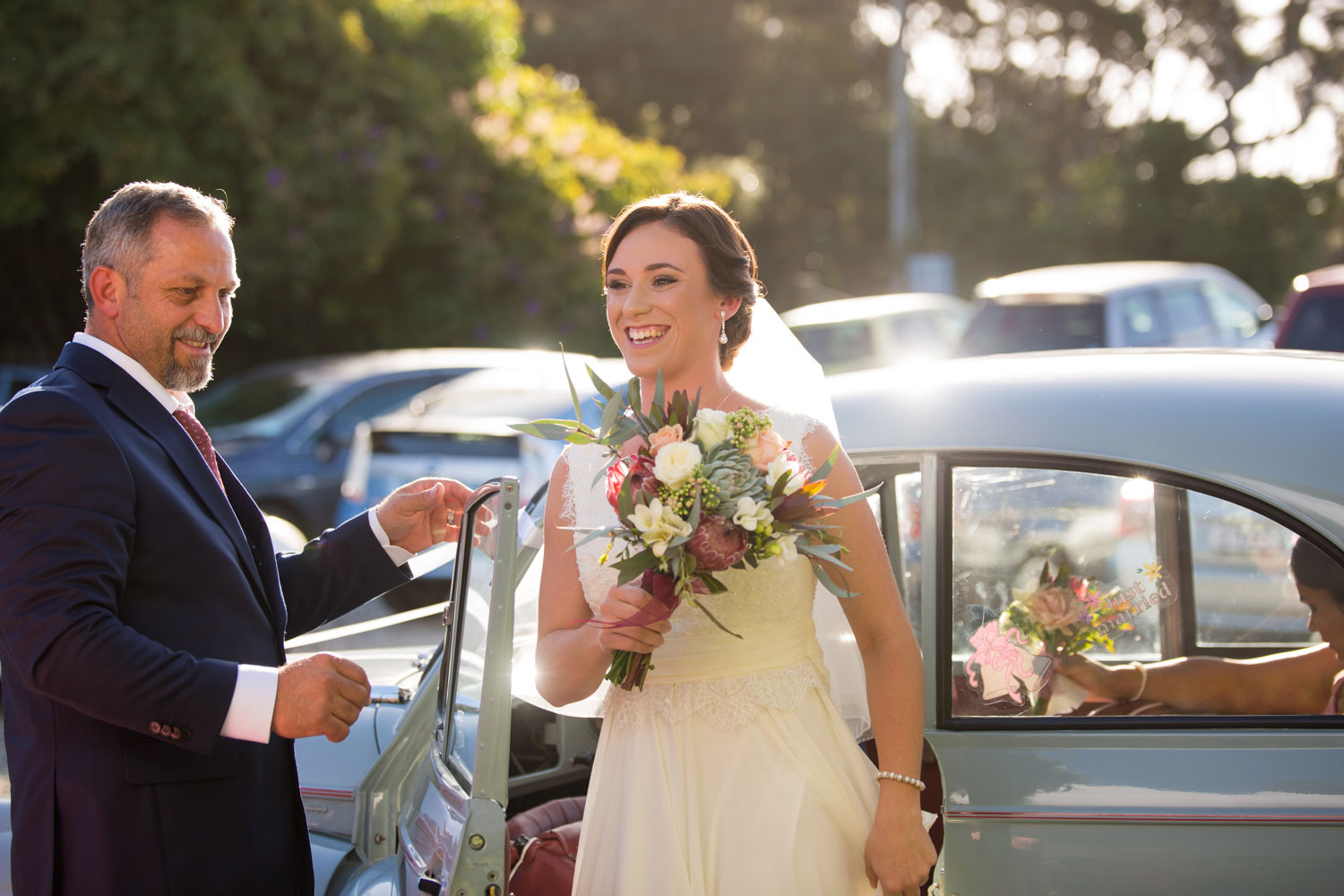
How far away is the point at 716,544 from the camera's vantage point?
2061 millimetres

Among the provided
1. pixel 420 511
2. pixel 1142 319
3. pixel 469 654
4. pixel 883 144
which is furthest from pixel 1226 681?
pixel 883 144

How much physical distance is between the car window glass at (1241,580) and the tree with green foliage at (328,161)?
11476mm

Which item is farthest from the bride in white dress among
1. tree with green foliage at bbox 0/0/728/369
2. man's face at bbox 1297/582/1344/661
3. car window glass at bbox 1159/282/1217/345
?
tree with green foliage at bbox 0/0/728/369

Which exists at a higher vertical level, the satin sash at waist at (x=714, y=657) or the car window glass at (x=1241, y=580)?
the car window glass at (x=1241, y=580)

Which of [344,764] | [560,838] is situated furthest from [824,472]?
[344,764]

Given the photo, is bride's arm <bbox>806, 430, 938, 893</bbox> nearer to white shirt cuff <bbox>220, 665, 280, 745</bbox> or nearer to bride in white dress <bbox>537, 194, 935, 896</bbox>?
bride in white dress <bbox>537, 194, 935, 896</bbox>

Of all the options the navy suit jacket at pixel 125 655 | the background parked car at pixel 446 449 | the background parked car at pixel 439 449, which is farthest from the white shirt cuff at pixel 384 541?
the background parked car at pixel 439 449

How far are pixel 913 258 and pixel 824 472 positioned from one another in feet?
71.8

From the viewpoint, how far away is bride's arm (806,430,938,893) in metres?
2.30

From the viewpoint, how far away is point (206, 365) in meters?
2.53

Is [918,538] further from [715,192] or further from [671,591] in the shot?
[715,192]

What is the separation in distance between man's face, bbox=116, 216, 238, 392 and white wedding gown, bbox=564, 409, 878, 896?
0.83 m

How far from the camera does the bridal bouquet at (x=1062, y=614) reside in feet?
8.89

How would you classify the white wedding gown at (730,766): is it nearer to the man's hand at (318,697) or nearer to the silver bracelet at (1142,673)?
the man's hand at (318,697)
